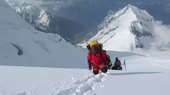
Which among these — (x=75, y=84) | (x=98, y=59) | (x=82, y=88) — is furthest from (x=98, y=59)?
(x=82, y=88)

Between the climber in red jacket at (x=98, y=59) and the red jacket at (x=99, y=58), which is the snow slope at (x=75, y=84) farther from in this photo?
the red jacket at (x=99, y=58)

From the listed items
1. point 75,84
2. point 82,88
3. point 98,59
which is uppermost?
point 98,59

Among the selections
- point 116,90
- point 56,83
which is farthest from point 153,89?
point 56,83

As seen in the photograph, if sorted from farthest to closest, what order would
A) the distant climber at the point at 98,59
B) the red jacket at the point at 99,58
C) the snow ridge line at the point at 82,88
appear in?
1. the red jacket at the point at 99,58
2. the distant climber at the point at 98,59
3. the snow ridge line at the point at 82,88

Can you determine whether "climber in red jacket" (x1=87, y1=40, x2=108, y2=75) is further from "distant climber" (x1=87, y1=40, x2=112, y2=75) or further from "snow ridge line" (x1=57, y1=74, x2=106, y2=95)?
"snow ridge line" (x1=57, y1=74, x2=106, y2=95)

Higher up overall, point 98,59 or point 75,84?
point 98,59

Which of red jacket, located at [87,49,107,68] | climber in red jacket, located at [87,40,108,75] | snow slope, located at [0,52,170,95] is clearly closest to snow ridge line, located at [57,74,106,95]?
snow slope, located at [0,52,170,95]

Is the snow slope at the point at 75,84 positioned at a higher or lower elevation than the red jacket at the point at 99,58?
lower

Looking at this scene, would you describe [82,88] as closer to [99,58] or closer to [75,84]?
[75,84]

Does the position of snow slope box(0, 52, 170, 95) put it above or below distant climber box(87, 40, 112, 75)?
below

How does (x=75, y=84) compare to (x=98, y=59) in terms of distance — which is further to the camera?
(x=98, y=59)

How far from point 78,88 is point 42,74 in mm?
3949

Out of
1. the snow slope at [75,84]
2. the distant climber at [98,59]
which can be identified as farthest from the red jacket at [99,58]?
the snow slope at [75,84]

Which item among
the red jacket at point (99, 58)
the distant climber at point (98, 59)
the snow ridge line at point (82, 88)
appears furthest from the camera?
the red jacket at point (99, 58)
